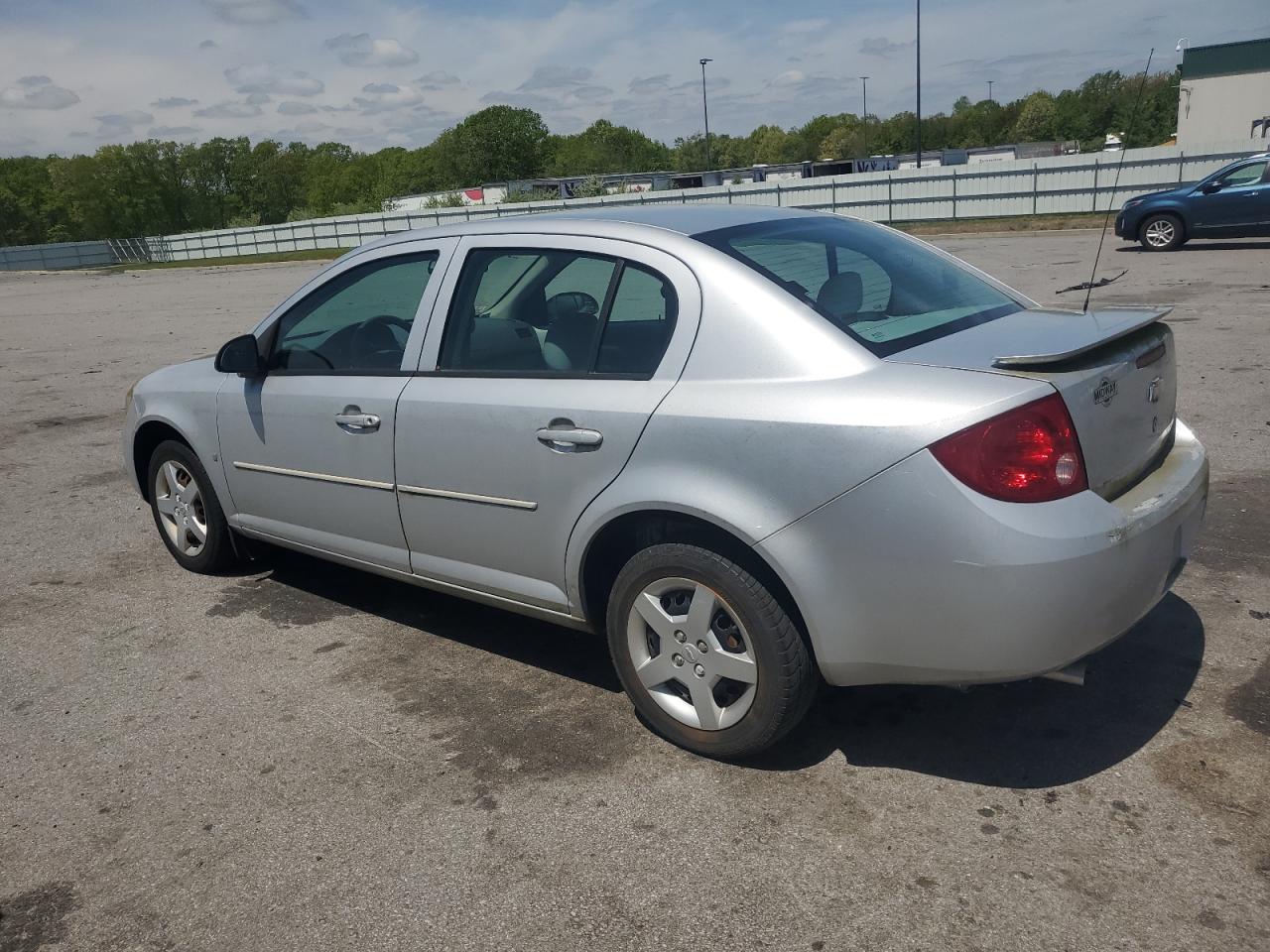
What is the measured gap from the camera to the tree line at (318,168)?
111 metres

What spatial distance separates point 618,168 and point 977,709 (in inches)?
5384

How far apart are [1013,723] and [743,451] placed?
4.46 feet

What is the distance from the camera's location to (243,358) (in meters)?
4.74

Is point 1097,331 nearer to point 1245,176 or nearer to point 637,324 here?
point 637,324

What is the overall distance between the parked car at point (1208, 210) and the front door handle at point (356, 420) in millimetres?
18946

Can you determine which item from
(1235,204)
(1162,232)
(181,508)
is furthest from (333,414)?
(1162,232)

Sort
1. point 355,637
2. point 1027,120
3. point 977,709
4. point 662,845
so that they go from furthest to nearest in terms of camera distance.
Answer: point 1027,120 < point 355,637 < point 977,709 < point 662,845

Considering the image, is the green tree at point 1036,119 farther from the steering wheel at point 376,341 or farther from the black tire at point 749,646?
the black tire at point 749,646

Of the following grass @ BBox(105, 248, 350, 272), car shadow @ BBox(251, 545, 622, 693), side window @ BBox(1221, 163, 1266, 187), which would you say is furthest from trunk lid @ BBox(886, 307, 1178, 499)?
A: grass @ BBox(105, 248, 350, 272)

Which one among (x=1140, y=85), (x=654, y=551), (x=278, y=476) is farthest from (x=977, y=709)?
(x=278, y=476)

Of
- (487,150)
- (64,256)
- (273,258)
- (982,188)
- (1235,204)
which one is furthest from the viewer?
(487,150)

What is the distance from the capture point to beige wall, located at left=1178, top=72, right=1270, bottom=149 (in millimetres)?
54844

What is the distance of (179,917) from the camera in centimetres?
286

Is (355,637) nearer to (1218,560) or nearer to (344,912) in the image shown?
(344,912)
